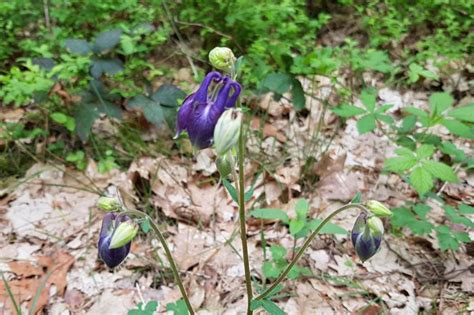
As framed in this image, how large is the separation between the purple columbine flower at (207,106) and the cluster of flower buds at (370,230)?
1.93 ft

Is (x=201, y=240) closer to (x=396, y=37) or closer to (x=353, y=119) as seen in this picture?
(x=353, y=119)

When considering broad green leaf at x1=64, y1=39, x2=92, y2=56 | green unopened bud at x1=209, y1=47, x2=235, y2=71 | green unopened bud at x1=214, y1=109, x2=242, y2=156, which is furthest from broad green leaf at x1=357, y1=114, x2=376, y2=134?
broad green leaf at x1=64, y1=39, x2=92, y2=56

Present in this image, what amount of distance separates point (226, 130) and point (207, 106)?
12 cm

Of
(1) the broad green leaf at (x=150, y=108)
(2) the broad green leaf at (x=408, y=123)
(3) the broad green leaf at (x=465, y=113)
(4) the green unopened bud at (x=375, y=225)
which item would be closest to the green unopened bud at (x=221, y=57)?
(4) the green unopened bud at (x=375, y=225)

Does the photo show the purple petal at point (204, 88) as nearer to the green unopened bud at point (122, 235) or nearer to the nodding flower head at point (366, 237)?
the green unopened bud at point (122, 235)

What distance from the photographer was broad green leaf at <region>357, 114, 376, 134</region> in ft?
9.26

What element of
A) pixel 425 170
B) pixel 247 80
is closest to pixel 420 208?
pixel 425 170

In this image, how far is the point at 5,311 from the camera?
2.50 metres

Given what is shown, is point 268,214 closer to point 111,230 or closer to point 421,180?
point 421,180

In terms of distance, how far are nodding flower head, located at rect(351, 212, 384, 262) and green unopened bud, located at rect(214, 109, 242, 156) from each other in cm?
57

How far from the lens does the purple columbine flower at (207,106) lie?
55.1 inches

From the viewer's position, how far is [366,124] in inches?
112

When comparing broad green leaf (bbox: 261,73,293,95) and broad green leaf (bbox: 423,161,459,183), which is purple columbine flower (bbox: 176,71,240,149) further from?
broad green leaf (bbox: 261,73,293,95)

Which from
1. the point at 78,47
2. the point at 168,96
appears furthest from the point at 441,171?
the point at 78,47
